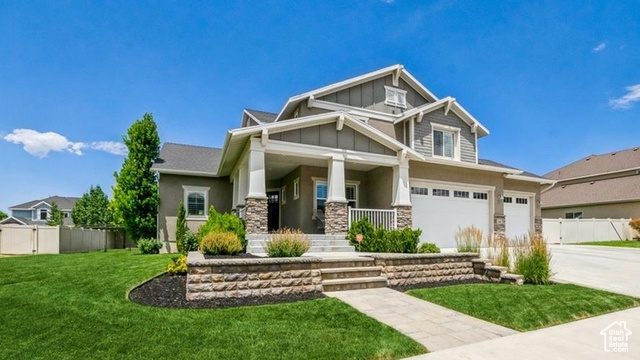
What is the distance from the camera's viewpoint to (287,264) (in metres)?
6.95

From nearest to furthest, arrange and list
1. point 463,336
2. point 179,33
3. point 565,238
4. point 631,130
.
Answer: point 463,336 < point 179,33 < point 565,238 < point 631,130

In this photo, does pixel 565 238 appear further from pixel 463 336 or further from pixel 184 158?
pixel 184 158

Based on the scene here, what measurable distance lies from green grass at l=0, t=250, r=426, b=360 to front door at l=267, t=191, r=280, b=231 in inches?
370

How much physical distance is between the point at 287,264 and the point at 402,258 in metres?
3.02

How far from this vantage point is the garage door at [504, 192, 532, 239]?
56.3ft

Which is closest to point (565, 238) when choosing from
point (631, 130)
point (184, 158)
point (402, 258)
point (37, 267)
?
point (631, 130)

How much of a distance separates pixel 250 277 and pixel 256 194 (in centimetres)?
441

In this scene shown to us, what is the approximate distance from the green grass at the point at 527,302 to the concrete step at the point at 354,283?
0.74 m

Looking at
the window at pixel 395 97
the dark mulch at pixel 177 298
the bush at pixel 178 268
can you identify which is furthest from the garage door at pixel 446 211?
the bush at pixel 178 268

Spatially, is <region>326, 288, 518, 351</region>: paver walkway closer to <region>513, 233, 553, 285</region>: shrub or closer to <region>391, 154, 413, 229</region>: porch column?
<region>513, 233, 553, 285</region>: shrub

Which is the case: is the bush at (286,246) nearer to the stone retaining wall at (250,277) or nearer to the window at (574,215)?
the stone retaining wall at (250,277)

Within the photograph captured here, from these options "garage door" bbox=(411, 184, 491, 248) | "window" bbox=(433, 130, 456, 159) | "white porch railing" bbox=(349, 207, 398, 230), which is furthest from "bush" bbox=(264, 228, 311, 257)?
"window" bbox=(433, 130, 456, 159)

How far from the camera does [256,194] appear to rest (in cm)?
1070

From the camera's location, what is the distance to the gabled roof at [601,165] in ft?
84.7
